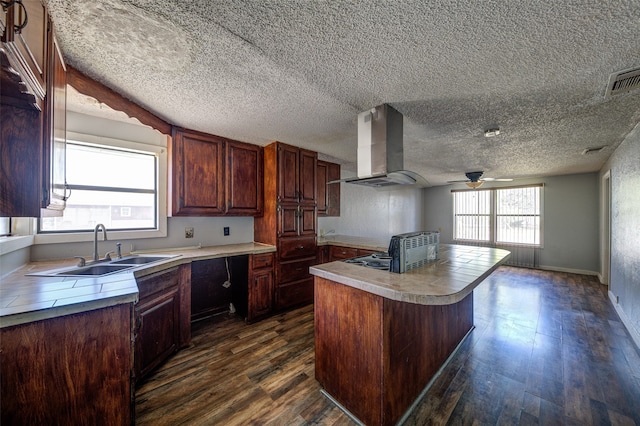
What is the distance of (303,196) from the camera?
10.7 feet

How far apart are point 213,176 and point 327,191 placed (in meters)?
1.88

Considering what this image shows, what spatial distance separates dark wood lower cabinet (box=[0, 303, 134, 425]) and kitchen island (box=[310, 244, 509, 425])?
1144mm

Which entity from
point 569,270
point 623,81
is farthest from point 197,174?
point 569,270

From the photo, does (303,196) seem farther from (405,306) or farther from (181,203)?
(405,306)

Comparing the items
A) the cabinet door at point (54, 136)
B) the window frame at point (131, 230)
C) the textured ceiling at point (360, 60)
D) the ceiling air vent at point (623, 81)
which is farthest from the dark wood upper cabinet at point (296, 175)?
the ceiling air vent at point (623, 81)

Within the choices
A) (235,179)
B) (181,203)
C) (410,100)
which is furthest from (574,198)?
(181,203)

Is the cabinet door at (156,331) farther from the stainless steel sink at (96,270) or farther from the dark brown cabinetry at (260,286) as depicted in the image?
the dark brown cabinetry at (260,286)

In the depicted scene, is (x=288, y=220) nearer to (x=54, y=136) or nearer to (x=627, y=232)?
(x=54, y=136)

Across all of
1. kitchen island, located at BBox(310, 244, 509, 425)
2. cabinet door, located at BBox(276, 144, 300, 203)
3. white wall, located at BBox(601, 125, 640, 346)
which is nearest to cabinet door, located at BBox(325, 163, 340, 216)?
cabinet door, located at BBox(276, 144, 300, 203)

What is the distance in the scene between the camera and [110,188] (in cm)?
243

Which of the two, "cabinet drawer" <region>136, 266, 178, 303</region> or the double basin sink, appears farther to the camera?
"cabinet drawer" <region>136, 266, 178, 303</region>

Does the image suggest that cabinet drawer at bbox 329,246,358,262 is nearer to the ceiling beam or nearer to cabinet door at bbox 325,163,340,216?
cabinet door at bbox 325,163,340,216

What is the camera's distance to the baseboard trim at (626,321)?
2.29m

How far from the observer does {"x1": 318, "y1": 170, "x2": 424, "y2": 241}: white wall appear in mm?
4695
